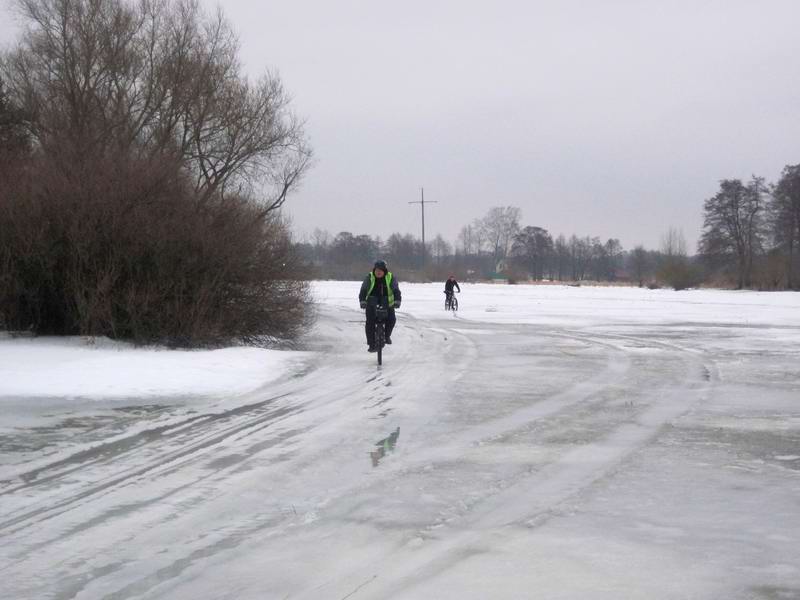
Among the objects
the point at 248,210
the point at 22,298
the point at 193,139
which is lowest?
the point at 22,298

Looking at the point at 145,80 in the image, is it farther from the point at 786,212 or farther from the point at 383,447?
the point at 786,212

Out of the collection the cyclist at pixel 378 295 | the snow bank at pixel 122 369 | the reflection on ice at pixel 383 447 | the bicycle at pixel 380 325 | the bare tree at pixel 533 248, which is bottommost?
the reflection on ice at pixel 383 447

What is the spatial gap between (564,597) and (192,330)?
12659 mm

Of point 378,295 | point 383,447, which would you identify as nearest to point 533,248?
point 378,295

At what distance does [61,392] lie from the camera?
1120 cm

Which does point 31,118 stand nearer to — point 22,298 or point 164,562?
point 22,298

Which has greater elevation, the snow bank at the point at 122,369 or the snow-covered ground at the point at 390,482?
Result: the snow bank at the point at 122,369

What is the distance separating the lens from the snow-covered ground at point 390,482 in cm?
456

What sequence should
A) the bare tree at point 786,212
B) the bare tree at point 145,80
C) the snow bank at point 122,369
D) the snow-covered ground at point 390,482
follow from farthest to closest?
the bare tree at point 786,212 → the bare tree at point 145,80 → the snow bank at point 122,369 → the snow-covered ground at point 390,482

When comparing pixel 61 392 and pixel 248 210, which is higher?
pixel 248 210

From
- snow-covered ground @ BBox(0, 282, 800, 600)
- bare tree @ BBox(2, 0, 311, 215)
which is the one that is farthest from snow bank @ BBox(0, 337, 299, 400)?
bare tree @ BBox(2, 0, 311, 215)

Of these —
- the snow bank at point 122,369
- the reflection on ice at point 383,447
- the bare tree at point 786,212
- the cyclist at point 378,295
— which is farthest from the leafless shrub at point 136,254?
the bare tree at point 786,212

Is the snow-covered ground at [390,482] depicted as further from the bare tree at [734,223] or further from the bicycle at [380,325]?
the bare tree at [734,223]

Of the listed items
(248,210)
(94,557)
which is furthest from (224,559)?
(248,210)
